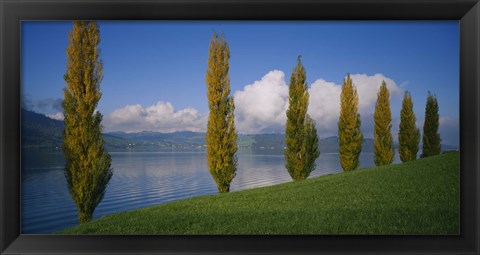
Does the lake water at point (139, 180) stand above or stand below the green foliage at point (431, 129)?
below

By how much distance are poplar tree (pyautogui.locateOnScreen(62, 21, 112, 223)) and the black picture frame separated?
2.05 meters

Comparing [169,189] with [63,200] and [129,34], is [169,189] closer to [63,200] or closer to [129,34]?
[63,200]

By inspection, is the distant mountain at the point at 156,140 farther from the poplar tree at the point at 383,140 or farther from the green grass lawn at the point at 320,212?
the poplar tree at the point at 383,140

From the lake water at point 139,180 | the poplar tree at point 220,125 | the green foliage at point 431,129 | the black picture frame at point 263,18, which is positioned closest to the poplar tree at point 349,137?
the lake water at point 139,180

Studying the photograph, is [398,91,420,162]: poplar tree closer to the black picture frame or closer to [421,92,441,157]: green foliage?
[421,92,441,157]: green foliage

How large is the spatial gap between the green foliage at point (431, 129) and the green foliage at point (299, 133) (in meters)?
2.19

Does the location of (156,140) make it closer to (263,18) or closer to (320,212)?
(320,212)

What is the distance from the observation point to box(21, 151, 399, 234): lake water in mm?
4744

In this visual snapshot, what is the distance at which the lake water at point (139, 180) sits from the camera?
4.74 metres

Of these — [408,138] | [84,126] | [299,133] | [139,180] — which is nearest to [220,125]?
[139,180]

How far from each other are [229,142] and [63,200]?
2.83 meters

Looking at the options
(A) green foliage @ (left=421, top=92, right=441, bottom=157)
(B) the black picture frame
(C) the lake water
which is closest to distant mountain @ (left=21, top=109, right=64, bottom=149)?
(C) the lake water

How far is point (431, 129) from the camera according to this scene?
7.43 m

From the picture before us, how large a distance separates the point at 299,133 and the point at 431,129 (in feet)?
8.24
